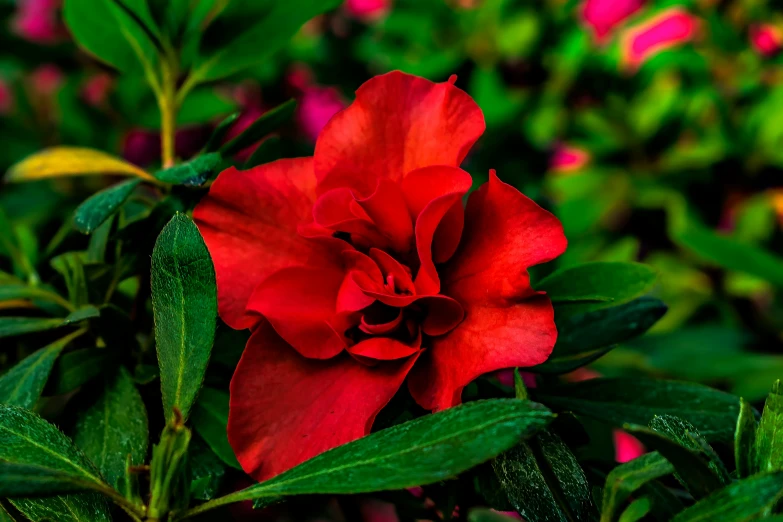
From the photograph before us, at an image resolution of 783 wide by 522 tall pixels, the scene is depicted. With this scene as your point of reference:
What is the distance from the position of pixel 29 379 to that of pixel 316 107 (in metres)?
1.09

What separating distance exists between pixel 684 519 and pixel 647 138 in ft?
3.73

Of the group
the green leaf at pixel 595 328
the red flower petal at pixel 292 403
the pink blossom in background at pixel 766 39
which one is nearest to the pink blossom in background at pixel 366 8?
the pink blossom in background at pixel 766 39

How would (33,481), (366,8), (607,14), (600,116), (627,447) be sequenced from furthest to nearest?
1. (366,8)
2. (607,14)
3. (600,116)
4. (627,447)
5. (33,481)

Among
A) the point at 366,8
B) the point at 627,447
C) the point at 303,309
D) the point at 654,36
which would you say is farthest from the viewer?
the point at 366,8

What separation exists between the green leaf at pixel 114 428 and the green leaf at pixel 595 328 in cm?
26

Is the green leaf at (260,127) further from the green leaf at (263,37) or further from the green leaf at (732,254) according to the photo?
the green leaf at (732,254)

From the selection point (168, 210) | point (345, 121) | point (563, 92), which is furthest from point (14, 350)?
point (563, 92)

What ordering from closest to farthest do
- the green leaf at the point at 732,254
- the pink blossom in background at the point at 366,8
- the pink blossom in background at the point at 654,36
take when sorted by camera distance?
the green leaf at the point at 732,254
the pink blossom in background at the point at 654,36
the pink blossom in background at the point at 366,8

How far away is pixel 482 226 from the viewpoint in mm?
404

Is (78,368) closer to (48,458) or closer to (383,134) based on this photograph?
(48,458)

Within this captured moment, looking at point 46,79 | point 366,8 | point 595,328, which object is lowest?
point 46,79

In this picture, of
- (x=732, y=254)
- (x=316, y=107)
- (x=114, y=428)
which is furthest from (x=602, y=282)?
(x=316, y=107)

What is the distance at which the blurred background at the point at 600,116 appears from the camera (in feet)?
4.08

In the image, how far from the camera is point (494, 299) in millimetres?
385
